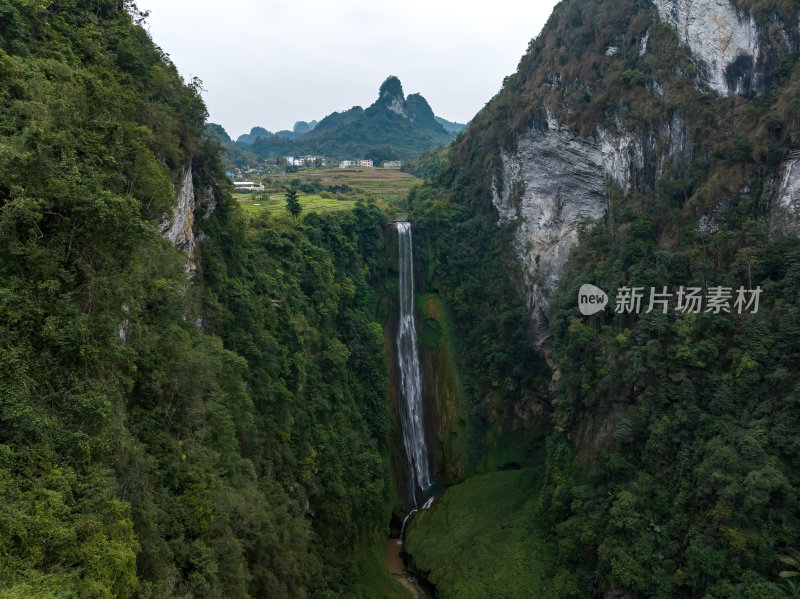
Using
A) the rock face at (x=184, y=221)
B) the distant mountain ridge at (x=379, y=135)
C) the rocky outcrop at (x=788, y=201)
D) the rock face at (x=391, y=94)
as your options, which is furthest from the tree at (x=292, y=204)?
the rock face at (x=391, y=94)

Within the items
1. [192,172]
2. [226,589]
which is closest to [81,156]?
[192,172]

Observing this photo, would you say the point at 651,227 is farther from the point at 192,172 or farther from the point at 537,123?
the point at 192,172

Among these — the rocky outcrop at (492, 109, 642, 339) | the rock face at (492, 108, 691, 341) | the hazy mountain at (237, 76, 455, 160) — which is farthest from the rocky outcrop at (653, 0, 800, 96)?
the hazy mountain at (237, 76, 455, 160)

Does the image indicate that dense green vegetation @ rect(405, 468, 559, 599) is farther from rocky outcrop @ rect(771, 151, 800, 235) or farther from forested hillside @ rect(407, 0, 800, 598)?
rocky outcrop @ rect(771, 151, 800, 235)

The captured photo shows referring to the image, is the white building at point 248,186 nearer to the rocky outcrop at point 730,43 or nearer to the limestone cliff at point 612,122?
the limestone cliff at point 612,122

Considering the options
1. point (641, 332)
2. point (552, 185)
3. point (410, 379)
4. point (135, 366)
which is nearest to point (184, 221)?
point (135, 366)

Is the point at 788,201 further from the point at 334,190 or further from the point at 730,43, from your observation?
the point at 334,190
